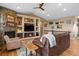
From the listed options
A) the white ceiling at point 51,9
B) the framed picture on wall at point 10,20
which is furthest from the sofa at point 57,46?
the framed picture on wall at point 10,20

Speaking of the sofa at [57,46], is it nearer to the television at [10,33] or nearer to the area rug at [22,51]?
the area rug at [22,51]

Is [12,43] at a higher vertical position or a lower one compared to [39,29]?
lower

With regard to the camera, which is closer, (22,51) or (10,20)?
(10,20)

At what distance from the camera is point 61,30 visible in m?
2.19

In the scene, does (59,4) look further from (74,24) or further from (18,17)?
(18,17)

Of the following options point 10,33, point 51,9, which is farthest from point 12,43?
point 51,9

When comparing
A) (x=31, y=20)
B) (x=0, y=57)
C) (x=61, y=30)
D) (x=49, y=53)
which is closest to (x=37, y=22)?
(x=31, y=20)

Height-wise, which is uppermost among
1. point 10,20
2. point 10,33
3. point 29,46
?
point 10,20

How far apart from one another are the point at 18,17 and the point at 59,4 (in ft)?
Result: 2.78

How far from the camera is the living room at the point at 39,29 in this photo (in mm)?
2119

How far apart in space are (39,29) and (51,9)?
1.53ft

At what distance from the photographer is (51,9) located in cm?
215

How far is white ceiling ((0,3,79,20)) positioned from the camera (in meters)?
2.12

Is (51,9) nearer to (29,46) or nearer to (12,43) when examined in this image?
(29,46)
